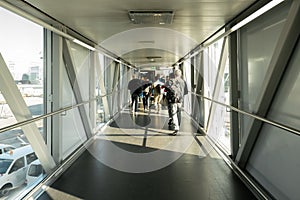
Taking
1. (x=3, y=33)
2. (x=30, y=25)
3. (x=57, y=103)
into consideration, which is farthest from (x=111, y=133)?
(x=3, y=33)

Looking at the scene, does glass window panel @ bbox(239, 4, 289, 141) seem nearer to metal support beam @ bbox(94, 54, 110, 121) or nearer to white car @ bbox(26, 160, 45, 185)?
white car @ bbox(26, 160, 45, 185)

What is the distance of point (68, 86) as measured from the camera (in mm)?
5102

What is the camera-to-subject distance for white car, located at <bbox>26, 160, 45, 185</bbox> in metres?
3.50

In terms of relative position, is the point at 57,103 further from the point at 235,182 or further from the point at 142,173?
the point at 235,182

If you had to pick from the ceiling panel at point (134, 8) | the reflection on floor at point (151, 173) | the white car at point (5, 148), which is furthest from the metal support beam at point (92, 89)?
the white car at point (5, 148)

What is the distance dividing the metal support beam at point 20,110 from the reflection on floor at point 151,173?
42cm

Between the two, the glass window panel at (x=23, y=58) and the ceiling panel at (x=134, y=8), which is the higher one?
the ceiling panel at (x=134, y=8)

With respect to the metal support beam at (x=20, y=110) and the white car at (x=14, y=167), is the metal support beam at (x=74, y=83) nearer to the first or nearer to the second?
the metal support beam at (x=20, y=110)

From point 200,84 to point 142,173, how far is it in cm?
471

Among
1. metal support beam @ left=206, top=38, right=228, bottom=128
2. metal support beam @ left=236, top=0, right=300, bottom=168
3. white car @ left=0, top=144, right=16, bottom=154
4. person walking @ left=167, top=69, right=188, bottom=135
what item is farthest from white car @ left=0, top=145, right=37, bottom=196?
person walking @ left=167, top=69, right=188, bottom=135

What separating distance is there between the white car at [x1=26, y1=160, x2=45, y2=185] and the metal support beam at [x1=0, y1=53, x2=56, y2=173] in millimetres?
114

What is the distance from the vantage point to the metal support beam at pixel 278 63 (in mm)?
2486

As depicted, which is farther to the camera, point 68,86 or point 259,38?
point 68,86

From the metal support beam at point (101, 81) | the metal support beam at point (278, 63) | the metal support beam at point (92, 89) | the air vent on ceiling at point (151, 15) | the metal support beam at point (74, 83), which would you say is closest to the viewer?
the metal support beam at point (278, 63)
